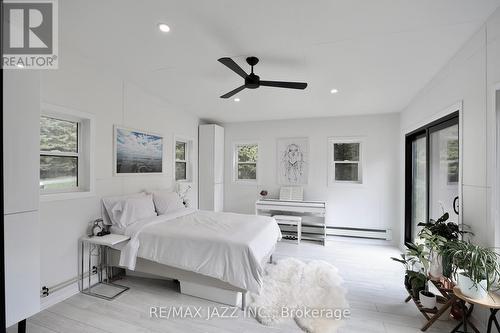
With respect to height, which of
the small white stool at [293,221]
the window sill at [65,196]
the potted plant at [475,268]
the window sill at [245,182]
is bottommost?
the small white stool at [293,221]

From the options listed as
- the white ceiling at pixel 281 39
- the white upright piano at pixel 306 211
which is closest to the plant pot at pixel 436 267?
the white ceiling at pixel 281 39

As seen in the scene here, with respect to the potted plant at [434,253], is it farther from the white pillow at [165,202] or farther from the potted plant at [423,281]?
the white pillow at [165,202]

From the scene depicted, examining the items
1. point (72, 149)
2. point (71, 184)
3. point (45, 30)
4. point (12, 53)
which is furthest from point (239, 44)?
point (71, 184)

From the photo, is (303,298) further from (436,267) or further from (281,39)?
(281,39)

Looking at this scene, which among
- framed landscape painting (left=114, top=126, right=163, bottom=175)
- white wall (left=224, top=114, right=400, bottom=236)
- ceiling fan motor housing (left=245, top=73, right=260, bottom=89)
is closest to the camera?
ceiling fan motor housing (left=245, top=73, right=260, bottom=89)

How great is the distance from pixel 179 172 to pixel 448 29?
4420 mm

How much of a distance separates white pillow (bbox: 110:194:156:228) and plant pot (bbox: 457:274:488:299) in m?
3.31

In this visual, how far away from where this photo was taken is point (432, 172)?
10.0 feet

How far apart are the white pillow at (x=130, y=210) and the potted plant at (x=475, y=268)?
326 centimetres

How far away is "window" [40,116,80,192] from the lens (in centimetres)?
239

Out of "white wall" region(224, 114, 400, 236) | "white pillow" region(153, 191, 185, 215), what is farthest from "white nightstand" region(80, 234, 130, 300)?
"white wall" region(224, 114, 400, 236)

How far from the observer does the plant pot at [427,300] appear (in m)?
2.12

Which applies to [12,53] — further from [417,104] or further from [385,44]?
[417,104]

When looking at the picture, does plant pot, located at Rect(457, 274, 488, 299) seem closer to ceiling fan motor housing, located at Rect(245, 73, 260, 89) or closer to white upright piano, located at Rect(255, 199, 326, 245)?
ceiling fan motor housing, located at Rect(245, 73, 260, 89)
